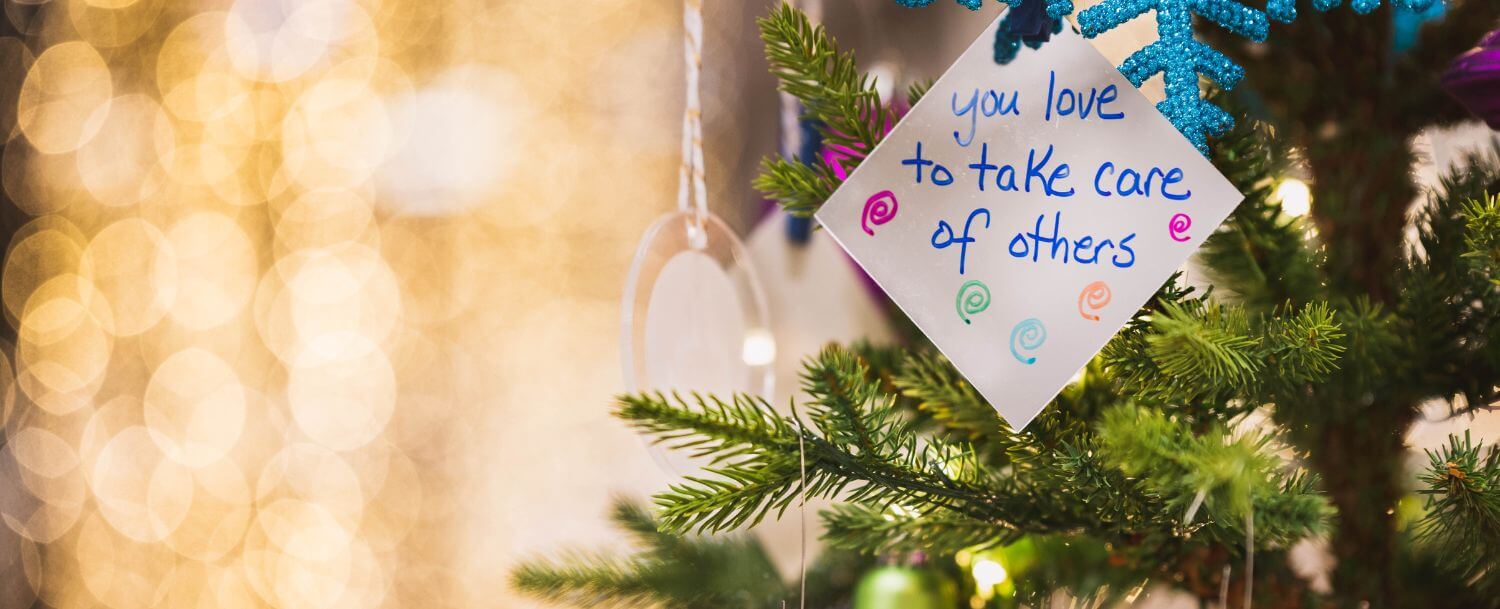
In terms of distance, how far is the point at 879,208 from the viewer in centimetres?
35

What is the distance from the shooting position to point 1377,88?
0.46 meters

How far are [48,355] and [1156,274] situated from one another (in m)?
1.15

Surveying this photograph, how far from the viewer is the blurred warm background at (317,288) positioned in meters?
1.00

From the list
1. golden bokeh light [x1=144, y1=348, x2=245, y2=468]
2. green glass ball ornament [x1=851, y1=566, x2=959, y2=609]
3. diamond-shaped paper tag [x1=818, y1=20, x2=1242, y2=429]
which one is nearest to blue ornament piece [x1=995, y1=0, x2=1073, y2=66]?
diamond-shaped paper tag [x1=818, y1=20, x2=1242, y2=429]

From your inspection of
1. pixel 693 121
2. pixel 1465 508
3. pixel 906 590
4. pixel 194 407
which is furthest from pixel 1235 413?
pixel 194 407

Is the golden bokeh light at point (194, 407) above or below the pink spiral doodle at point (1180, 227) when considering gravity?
above

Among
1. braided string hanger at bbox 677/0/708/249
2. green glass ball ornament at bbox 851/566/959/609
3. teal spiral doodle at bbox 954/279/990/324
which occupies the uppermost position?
braided string hanger at bbox 677/0/708/249

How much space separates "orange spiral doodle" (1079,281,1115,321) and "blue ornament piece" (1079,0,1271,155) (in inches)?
2.3

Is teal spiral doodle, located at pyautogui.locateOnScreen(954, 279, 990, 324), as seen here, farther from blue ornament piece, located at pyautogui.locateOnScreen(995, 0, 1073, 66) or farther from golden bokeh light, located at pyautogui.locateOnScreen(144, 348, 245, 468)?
golden bokeh light, located at pyautogui.locateOnScreen(144, 348, 245, 468)

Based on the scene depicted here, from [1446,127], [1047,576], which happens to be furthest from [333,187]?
[1446,127]

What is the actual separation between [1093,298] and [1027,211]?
0.04 metres

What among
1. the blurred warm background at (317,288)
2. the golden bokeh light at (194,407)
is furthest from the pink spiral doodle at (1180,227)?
the golden bokeh light at (194,407)

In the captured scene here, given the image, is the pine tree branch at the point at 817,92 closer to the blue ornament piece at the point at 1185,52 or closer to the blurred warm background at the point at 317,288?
the blue ornament piece at the point at 1185,52

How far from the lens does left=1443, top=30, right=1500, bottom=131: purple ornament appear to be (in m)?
0.34
